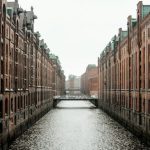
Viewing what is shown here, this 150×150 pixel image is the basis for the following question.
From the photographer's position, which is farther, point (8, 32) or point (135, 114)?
point (135, 114)

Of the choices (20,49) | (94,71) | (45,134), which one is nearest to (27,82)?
(20,49)

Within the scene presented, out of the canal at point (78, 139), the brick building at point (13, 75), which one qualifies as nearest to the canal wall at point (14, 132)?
the brick building at point (13, 75)

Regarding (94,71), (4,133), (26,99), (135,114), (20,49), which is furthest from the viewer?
(94,71)

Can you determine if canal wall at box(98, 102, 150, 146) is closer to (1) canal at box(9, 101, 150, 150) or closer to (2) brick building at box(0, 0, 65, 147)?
(1) canal at box(9, 101, 150, 150)

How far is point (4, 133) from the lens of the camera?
1318 inches

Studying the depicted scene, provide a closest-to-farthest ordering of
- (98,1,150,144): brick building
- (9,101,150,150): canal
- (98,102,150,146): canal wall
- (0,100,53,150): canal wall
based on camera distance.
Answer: (0,100,53,150): canal wall → (9,101,150,150): canal → (98,102,150,146): canal wall → (98,1,150,144): brick building

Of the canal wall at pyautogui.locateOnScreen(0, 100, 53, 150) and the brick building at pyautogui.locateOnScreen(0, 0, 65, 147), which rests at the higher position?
the brick building at pyautogui.locateOnScreen(0, 0, 65, 147)

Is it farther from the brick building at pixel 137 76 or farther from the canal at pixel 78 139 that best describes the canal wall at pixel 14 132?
the brick building at pixel 137 76

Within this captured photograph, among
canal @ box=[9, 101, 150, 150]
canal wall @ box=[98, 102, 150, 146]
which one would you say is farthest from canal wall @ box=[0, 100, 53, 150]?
canal wall @ box=[98, 102, 150, 146]

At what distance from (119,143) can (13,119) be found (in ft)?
40.0

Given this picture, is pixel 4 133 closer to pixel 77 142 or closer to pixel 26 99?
pixel 77 142

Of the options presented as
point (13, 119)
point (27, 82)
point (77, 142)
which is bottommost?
point (77, 142)

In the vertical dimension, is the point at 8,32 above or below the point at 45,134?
above

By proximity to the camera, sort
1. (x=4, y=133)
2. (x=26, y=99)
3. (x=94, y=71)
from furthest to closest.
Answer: (x=94, y=71)
(x=26, y=99)
(x=4, y=133)
